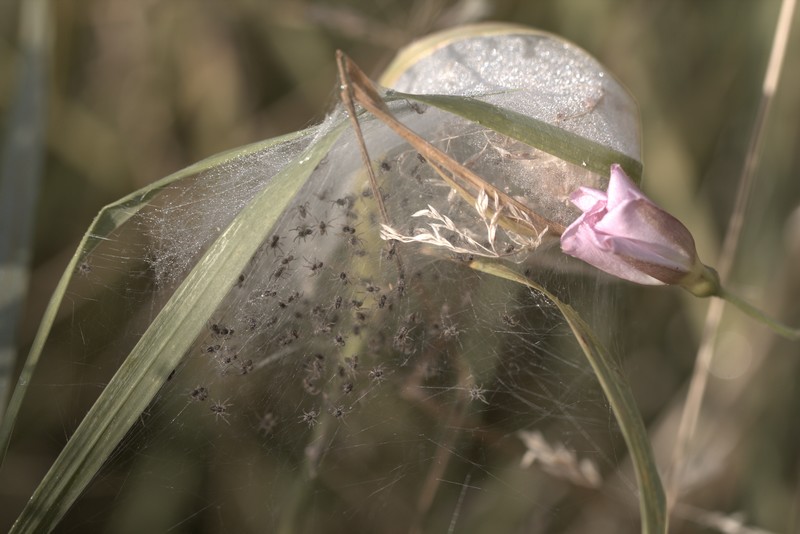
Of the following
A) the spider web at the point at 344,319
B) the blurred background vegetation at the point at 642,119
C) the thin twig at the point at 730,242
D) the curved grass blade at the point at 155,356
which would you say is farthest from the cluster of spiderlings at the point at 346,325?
the blurred background vegetation at the point at 642,119

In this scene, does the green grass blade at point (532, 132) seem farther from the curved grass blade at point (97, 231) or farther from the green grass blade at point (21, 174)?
the green grass blade at point (21, 174)

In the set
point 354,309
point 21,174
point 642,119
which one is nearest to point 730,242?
point 354,309

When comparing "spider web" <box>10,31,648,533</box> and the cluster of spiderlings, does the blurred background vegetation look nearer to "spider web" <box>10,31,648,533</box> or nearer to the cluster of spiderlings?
"spider web" <box>10,31,648,533</box>

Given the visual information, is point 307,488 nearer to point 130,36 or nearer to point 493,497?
point 493,497

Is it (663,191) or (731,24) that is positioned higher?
(731,24)

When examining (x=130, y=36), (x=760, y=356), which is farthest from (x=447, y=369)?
(x=130, y=36)

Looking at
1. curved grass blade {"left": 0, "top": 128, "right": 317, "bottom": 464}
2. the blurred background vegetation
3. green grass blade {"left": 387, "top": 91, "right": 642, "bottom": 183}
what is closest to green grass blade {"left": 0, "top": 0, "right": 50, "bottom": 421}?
curved grass blade {"left": 0, "top": 128, "right": 317, "bottom": 464}
